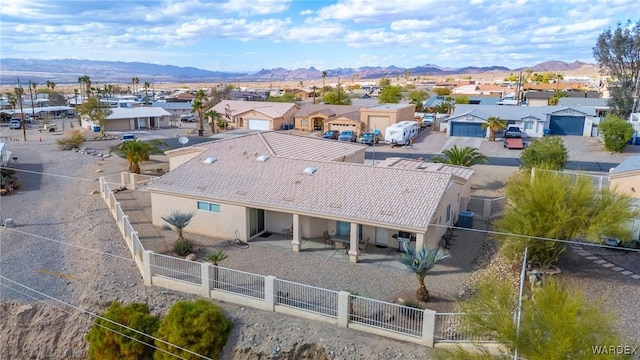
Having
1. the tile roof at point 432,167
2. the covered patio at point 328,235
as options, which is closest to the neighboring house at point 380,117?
the tile roof at point 432,167

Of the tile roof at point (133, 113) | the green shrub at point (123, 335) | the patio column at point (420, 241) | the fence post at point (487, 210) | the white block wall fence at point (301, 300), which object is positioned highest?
the tile roof at point (133, 113)

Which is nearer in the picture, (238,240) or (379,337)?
(379,337)

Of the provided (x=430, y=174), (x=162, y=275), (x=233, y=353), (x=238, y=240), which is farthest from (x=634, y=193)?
(x=162, y=275)

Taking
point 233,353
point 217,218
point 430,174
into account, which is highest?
point 430,174

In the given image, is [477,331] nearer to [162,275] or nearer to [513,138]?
[162,275]

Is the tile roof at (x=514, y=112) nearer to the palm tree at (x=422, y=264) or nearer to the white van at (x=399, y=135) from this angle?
the white van at (x=399, y=135)

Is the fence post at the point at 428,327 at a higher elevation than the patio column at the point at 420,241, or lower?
lower
